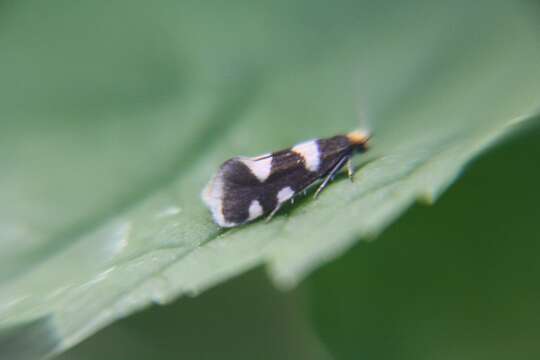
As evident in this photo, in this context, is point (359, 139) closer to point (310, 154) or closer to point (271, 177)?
point (310, 154)

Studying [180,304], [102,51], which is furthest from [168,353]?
[102,51]

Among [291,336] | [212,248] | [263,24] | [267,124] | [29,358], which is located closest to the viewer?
[29,358]

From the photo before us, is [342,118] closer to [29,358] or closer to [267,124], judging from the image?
[267,124]

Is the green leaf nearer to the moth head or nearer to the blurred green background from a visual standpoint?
the moth head

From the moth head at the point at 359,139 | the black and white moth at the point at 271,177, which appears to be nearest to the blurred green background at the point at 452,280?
the black and white moth at the point at 271,177

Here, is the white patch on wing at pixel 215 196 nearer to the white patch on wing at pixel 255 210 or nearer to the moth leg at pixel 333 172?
the white patch on wing at pixel 255 210

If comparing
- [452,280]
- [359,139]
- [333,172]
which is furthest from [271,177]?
[452,280]
